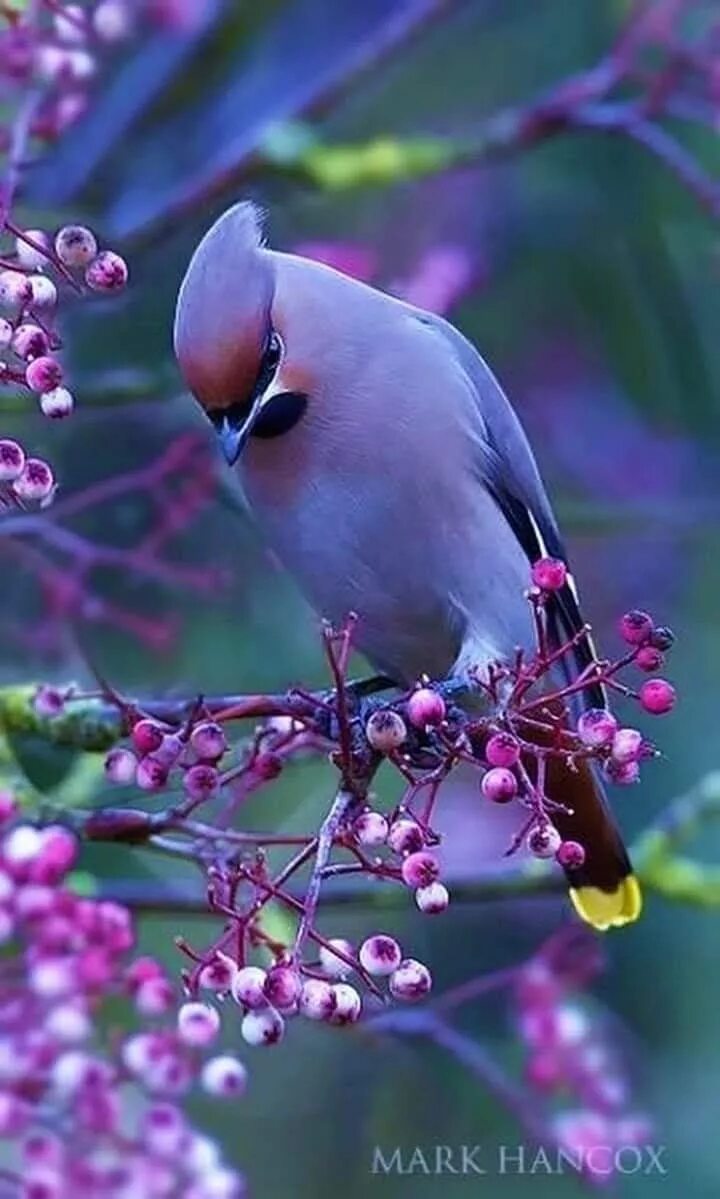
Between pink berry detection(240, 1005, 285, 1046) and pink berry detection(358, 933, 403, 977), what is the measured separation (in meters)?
0.10

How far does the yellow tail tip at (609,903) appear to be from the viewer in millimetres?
2891

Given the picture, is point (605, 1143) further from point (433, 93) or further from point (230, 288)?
point (433, 93)

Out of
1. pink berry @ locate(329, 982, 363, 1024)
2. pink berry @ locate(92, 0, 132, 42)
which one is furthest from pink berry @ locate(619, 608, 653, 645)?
pink berry @ locate(92, 0, 132, 42)

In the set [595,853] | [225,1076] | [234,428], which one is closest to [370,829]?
[225,1076]

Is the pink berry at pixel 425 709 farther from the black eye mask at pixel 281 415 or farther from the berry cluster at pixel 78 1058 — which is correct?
the black eye mask at pixel 281 415

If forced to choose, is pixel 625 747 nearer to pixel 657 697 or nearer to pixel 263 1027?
pixel 657 697

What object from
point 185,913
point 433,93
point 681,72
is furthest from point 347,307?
point 433,93

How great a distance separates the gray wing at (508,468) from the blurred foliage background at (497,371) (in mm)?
443

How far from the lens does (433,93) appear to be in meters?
Answer: 5.30

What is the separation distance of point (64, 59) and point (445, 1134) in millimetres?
2447

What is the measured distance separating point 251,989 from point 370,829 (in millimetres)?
199

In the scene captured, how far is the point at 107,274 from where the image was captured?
175 centimetres

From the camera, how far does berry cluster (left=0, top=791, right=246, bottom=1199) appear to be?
2.34m

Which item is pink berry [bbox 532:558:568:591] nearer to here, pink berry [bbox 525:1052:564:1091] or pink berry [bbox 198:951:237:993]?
pink berry [bbox 198:951:237:993]
